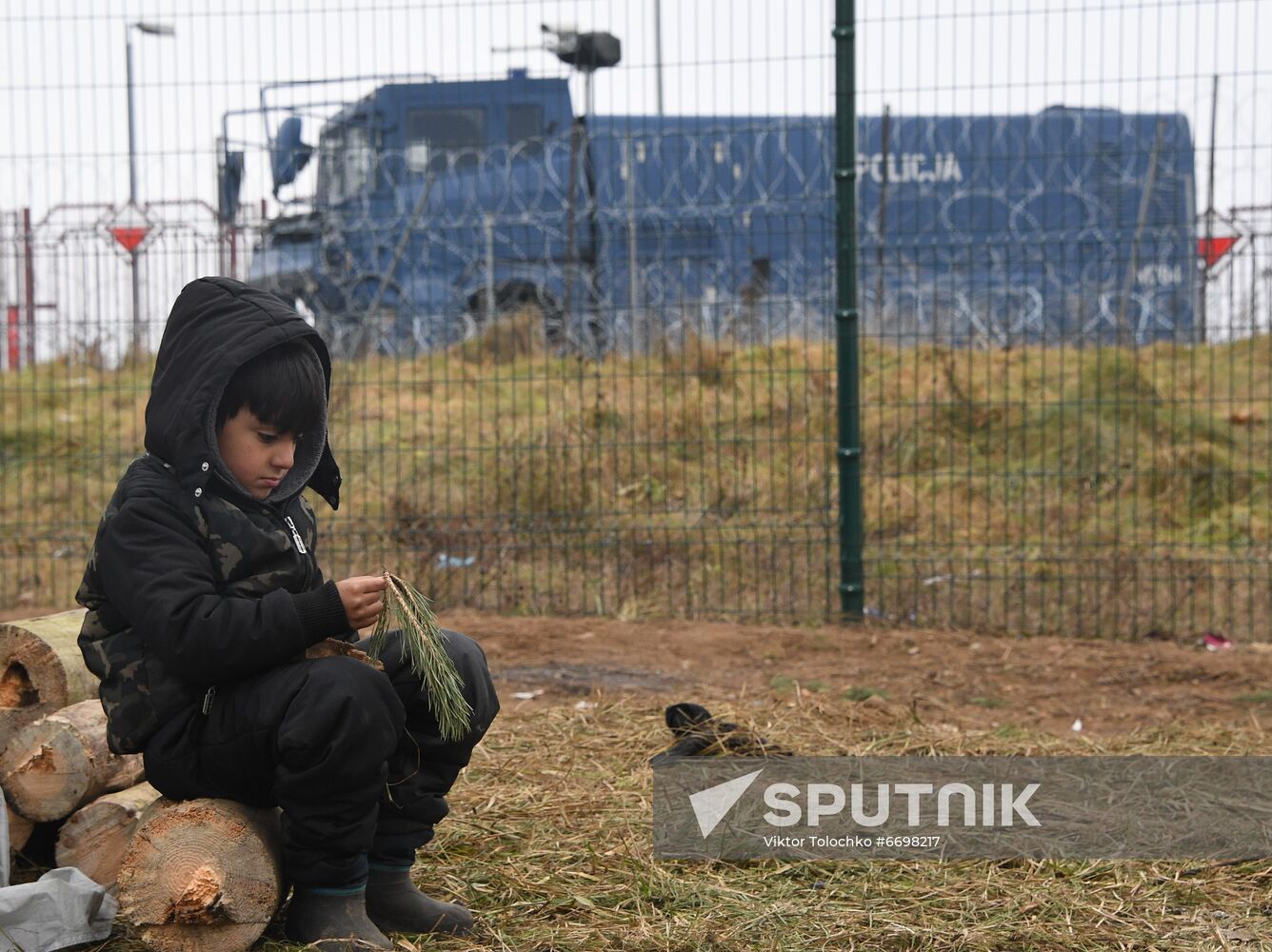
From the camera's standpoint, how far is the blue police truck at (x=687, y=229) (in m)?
7.16

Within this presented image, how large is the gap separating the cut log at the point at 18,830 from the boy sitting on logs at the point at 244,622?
2.26 ft

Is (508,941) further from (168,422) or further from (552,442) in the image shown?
(552,442)

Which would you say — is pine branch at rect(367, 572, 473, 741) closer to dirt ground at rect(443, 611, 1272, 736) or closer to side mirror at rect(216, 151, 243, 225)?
dirt ground at rect(443, 611, 1272, 736)

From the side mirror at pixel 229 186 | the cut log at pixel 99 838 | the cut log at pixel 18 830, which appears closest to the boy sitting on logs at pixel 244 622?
the cut log at pixel 99 838

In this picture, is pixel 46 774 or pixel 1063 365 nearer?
pixel 46 774

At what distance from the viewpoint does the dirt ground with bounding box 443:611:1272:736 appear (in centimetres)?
560

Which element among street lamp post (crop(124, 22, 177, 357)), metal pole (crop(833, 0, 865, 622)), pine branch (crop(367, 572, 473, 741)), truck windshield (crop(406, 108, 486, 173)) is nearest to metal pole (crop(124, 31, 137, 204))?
street lamp post (crop(124, 22, 177, 357))

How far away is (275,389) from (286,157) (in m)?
5.50

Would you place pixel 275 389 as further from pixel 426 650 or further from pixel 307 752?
pixel 307 752

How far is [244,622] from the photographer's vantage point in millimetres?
2699

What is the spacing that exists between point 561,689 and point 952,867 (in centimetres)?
250

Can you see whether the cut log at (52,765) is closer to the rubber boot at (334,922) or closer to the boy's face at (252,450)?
the rubber boot at (334,922)

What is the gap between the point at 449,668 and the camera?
2.98 metres

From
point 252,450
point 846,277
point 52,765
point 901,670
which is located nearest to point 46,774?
point 52,765
